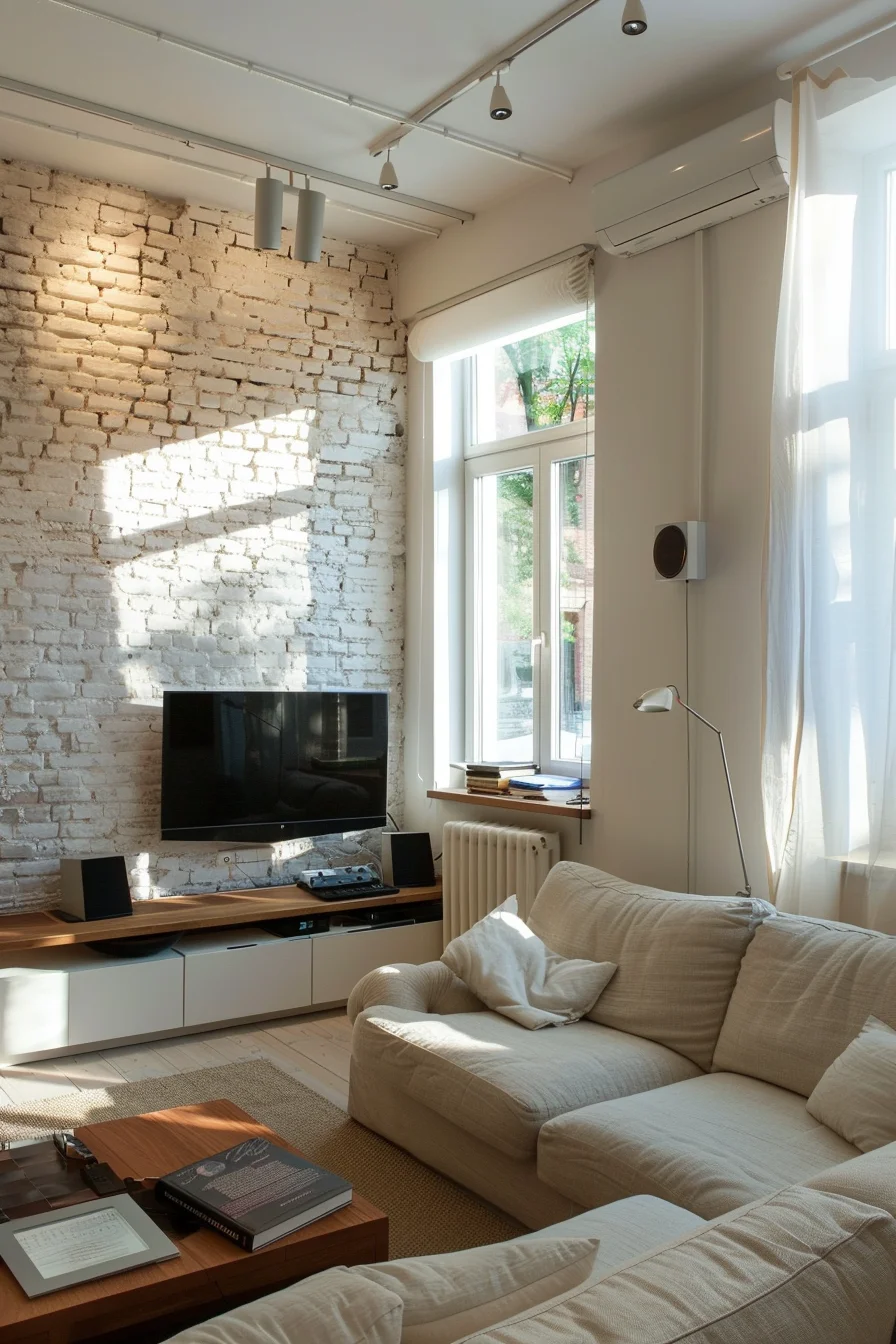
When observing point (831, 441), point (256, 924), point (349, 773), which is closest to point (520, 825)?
point (349, 773)

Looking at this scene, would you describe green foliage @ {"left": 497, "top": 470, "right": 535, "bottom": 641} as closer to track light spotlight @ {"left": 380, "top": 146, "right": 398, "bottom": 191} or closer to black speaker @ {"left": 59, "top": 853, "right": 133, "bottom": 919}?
track light spotlight @ {"left": 380, "top": 146, "right": 398, "bottom": 191}

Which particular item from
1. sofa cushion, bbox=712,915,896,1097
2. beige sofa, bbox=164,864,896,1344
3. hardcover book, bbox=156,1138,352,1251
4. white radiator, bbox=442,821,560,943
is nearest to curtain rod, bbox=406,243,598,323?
white radiator, bbox=442,821,560,943

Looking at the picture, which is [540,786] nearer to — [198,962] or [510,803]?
[510,803]

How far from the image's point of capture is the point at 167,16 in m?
3.49

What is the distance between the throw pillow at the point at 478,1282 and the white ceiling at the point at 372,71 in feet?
11.0

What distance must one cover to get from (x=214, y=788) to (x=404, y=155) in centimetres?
268

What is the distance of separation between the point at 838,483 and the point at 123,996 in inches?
123

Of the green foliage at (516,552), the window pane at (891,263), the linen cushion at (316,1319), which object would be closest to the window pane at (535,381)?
the green foliage at (516,552)

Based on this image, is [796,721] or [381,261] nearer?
[796,721]

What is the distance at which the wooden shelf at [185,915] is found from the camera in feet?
13.6

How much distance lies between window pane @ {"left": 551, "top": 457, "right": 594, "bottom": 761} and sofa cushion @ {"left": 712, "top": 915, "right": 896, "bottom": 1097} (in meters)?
1.78

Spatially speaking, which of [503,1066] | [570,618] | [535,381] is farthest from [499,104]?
[503,1066]

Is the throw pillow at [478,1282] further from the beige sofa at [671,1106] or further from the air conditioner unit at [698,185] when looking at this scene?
the air conditioner unit at [698,185]

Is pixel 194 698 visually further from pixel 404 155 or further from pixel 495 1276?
pixel 495 1276
